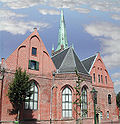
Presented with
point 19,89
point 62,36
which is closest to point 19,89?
point 19,89

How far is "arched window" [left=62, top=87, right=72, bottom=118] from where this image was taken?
25.6m

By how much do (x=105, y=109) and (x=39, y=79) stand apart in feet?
51.8

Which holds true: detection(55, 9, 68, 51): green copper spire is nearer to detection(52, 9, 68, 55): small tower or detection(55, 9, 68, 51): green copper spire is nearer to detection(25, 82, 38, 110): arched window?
detection(52, 9, 68, 55): small tower

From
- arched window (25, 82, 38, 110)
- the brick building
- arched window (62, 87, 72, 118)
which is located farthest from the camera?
arched window (62, 87, 72, 118)

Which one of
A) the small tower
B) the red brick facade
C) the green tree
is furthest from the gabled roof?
the small tower

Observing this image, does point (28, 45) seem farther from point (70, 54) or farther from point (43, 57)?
point (70, 54)

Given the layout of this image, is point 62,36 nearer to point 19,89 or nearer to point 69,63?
point 69,63


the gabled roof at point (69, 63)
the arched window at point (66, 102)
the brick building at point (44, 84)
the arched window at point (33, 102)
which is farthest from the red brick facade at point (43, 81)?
the gabled roof at point (69, 63)

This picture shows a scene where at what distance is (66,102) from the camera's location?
85.1 feet

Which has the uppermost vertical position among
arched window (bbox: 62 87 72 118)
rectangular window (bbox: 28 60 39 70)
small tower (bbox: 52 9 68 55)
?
small tower (bbox: 52 9 68 55)

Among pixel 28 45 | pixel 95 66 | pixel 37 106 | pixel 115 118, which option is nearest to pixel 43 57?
pixel 28 45

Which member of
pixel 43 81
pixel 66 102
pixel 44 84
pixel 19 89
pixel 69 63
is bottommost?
pixel 66 102

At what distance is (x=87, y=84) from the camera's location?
92.1ft

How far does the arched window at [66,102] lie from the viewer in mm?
25562
